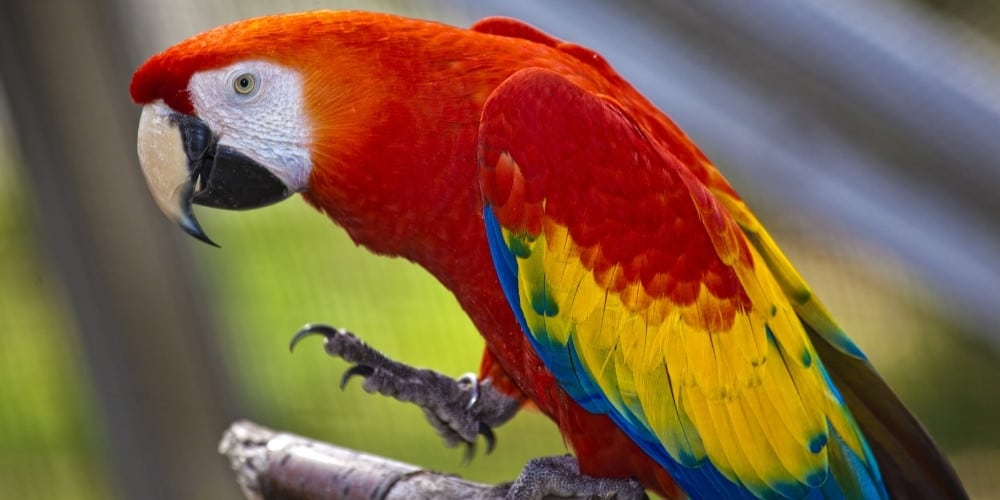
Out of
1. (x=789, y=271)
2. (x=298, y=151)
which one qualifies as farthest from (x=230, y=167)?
(x=789, y=271)

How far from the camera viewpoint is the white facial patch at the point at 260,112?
0.83 meters

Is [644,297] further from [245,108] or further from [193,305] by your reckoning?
[193,305]

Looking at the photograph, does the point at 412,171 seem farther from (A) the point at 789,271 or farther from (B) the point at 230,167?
(A) the point at 789,271

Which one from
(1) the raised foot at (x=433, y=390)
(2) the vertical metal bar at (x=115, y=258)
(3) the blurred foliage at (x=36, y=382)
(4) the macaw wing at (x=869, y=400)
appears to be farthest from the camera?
(3) the blurred foliage at (x=36, y=382)

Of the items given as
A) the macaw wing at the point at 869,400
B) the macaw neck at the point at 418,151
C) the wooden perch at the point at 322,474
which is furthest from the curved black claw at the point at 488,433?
the macaw wing at the point at 869,400

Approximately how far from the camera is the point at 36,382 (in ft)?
5.16

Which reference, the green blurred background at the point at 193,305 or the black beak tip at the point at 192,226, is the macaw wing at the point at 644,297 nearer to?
the green blurred background at the point at 193,305

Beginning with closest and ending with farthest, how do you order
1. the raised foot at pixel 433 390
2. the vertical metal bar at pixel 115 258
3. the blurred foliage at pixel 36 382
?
1. the raised foot at pixel 433 390
2. the vertical metal bar at pixel 115 258
3. the blurred foliage at pixel 36 382

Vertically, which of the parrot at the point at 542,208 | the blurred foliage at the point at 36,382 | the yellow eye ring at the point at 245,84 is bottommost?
the blurred foliage at the point at 36,382

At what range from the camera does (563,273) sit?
32.0 inches

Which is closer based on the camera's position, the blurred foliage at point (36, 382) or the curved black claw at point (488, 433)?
the curved black claw at point (488, 433)

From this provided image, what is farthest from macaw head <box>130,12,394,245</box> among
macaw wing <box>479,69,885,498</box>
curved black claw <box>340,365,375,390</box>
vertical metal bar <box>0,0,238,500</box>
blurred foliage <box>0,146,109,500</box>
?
blurred foliage <box>0,146,109,500</box>

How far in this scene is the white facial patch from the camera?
2.72 ft

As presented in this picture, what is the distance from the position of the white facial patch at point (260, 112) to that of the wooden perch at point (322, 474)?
0.30 m
